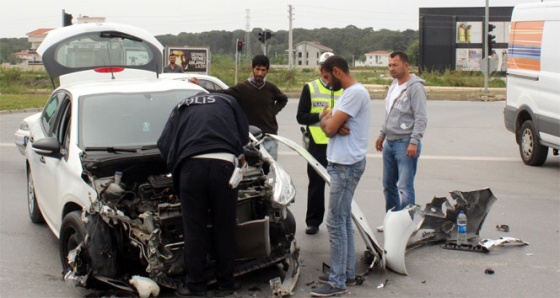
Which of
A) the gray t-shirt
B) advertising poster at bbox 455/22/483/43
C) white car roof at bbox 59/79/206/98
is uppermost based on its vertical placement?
advertising poster at bbox 455/22/483/43

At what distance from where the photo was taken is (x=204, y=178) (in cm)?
558

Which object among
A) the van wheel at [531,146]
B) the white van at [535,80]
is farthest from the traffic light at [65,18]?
the van wheel at [531,146]

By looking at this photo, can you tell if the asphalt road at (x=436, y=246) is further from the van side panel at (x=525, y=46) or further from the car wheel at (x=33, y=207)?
the van side panel at (x=525, y=46)

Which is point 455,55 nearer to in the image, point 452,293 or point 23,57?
point 452,293

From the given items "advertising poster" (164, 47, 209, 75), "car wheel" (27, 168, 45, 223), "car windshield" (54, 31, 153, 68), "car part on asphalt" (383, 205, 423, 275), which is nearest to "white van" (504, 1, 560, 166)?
"car part on asphalt" (383, 205, 423, 275)

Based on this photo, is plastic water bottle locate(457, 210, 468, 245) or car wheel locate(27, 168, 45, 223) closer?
plastic water bottle locate(457, 210, 468, 245)

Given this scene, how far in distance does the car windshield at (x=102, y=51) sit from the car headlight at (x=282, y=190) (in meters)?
4.01

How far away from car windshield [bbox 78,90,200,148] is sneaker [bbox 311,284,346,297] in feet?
6.56

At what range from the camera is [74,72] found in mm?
9242

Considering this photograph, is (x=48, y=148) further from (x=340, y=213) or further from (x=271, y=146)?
(x=340, y=213)

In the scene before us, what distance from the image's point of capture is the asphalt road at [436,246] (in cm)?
620

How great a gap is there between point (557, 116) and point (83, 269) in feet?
26.2

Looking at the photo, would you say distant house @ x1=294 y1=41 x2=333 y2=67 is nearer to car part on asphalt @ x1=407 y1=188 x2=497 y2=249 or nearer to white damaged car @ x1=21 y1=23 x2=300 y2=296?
car part on asphalt @ x1=407 y1=188 x2=497 y2=249

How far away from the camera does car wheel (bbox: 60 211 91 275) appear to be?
5.77 metres
